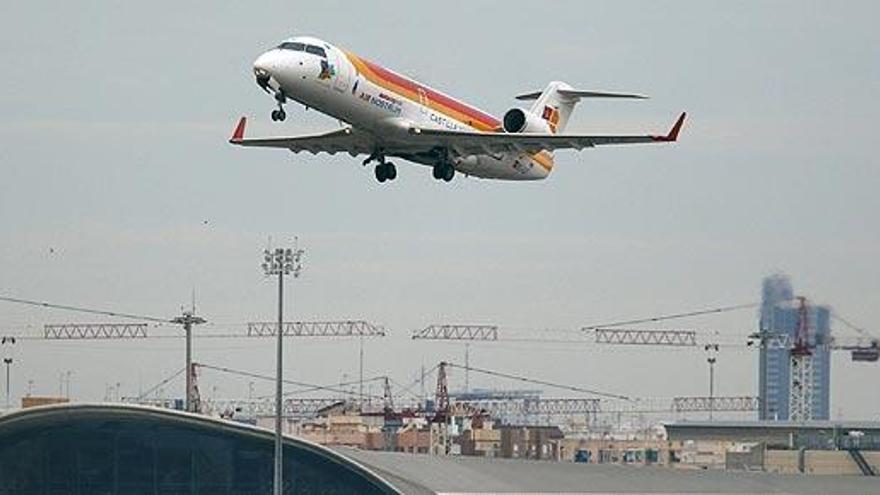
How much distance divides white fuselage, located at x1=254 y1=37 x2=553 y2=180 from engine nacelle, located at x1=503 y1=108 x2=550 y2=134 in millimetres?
877

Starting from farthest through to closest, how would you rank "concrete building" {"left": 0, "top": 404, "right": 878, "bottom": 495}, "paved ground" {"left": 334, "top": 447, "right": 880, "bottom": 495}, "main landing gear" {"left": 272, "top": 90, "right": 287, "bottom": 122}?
Answer: 1. "paved ground" {"left": 334, "top": 447, "right": 880, "bottom": 495}
2. "concrete building" {"left": 0, "top": 404, "right": 878, "bottom": 495}
3. "main landing gear" {"left": 272, "top": 90, "right": 287, "bottom": 122}

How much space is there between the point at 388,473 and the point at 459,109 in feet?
149

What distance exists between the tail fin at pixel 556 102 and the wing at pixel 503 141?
1999 cm

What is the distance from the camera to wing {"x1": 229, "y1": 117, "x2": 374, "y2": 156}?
114 meters

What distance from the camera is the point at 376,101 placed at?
4301 inches

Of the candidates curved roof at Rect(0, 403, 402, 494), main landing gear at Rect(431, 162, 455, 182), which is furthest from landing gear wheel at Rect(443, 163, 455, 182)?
curved roof at Rect(0, 403, 402, 494)

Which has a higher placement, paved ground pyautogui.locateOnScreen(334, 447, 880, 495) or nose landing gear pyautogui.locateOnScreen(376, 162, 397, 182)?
nose landing gear pyautogui.locateOnScreen(376, 162, 397, 182)

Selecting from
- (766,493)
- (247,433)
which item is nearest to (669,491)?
(766,493)

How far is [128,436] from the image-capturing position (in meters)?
157

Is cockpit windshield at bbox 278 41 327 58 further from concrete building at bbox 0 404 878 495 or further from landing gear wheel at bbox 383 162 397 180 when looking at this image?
concrete building at bbox 0 404 878 495

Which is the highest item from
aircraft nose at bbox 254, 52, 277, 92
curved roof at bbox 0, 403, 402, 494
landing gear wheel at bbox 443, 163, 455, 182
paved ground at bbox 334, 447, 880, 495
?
aircraft nose at bbox 254, 52, 277, 92

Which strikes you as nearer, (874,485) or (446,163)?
(446,163)

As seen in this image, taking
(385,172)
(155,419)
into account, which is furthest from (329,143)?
(155,419)

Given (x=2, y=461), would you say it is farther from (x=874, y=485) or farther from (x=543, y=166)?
(x=874, y=485)
